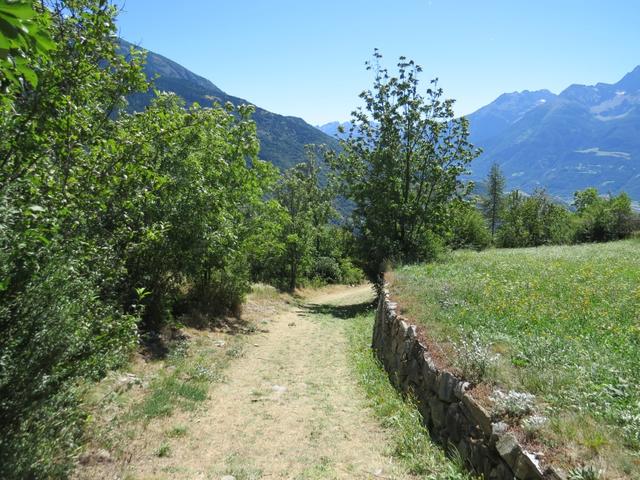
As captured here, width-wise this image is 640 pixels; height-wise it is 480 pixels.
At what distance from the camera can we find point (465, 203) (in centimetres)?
2675

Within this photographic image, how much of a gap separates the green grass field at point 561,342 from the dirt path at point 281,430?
214 cm

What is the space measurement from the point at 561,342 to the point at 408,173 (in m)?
20.7

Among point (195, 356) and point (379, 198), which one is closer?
point (195, 356)

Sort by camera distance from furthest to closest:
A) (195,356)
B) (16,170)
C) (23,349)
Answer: (195,356)
(16,170)
(23,349)

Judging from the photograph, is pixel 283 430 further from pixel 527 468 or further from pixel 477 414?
pixel 527 468

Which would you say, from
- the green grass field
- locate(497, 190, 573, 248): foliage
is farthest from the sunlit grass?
locate(497, 190, 573, 248): foliage

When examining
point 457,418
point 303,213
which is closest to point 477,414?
point 457,418

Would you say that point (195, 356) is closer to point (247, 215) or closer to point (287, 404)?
point (287, 404)

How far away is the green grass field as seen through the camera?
4074 mm

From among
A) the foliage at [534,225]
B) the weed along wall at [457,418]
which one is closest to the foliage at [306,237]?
the weed along wall at [457,418]

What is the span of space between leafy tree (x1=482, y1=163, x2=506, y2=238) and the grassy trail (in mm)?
88188

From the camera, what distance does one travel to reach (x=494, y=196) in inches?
3733

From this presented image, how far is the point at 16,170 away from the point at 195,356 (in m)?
8.10

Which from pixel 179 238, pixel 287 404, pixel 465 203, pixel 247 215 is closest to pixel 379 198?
pixel 465 203
